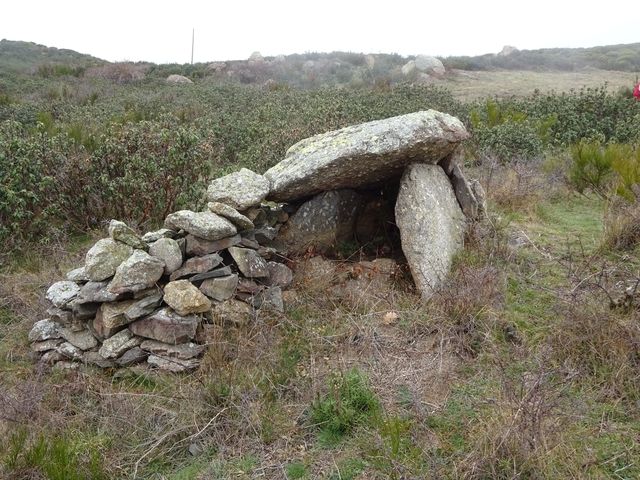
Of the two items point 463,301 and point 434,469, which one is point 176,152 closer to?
point 463,301

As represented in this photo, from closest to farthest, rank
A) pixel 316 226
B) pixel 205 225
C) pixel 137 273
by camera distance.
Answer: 1. pixel 137 273
2. pixel 205 225
3. pixel 316 226

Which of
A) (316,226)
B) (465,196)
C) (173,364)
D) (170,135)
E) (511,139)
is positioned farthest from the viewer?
(511,139)

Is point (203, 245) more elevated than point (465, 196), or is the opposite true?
point (465, 196)

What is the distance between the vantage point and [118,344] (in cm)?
418

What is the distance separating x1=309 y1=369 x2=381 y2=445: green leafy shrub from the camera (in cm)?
326

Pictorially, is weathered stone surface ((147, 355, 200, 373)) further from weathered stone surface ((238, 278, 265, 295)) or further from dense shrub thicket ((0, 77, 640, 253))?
dense shrub thicket ((0, 77, 640, 253))

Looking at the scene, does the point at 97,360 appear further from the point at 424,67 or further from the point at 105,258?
the point at 424,67

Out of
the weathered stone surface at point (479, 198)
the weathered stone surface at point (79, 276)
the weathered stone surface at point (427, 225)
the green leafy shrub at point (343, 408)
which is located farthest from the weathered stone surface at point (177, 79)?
the green leafy shrub at point (343, 408)

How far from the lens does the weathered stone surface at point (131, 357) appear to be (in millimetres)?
4145

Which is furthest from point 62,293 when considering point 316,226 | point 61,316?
point 316,226

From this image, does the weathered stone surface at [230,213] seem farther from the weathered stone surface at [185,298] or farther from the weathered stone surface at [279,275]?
the weathered stone surface at [185,298]

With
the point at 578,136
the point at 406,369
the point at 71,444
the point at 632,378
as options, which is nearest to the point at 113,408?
the point at 71,444

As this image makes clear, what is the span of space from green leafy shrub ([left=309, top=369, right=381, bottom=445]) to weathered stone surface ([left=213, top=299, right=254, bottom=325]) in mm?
1058

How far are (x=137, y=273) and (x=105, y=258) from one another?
35 cm
